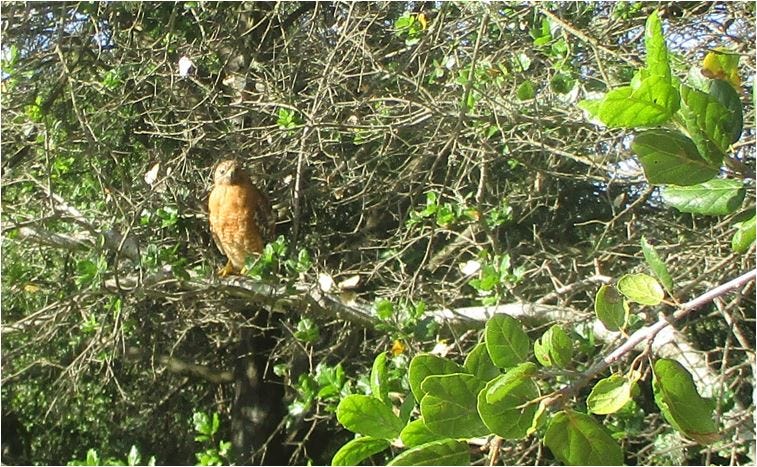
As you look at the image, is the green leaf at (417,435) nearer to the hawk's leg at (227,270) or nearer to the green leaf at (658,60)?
the green leaf at (658,60)

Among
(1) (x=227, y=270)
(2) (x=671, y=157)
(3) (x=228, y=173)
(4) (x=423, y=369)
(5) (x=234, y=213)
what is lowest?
(1) (x=227, y=270)

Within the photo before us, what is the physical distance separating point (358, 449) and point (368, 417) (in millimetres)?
36

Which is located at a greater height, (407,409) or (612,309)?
(612,309)

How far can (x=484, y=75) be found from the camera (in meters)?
3.13

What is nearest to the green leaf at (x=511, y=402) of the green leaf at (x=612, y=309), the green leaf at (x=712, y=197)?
the green leaf at (x=612, y=309)

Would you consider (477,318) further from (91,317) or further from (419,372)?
(419,372)

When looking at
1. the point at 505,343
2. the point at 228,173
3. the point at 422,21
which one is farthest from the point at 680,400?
the point at 228,173

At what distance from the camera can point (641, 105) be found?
76 centimetres

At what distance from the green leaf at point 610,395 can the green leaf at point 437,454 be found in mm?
128

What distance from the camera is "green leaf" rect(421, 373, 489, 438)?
2.61 feet

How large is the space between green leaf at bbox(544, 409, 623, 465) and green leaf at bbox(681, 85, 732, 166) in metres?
0.27

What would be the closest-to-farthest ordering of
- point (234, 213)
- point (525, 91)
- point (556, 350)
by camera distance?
1. point (556, 350)
2. point (525, 91)
3. point (234, 213)

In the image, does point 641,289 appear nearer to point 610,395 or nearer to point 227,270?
point 610,395

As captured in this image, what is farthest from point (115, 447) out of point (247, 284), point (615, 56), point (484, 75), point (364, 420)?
point (364, 420)
